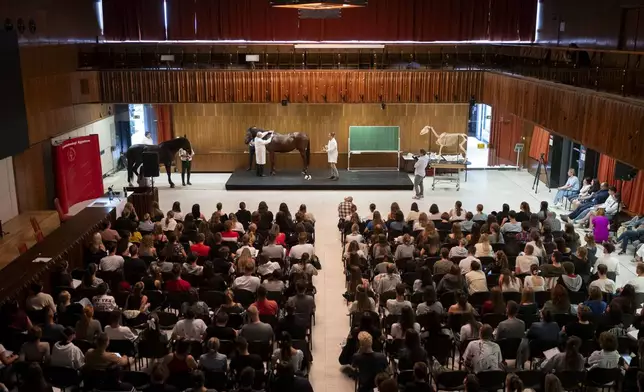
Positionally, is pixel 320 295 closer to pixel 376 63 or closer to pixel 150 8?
pixel 376 63

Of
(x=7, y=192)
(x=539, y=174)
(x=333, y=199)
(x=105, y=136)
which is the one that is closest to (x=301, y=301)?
(x=7, y=192)

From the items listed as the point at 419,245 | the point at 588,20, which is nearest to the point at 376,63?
the point at 588,20

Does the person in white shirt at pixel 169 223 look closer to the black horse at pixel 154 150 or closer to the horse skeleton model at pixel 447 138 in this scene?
the black horse at pixel 154 150

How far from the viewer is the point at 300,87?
2114 cm

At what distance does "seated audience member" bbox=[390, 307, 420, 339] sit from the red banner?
12439 mm

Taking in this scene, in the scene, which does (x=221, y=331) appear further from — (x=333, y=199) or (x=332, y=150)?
(x=332, y=150)

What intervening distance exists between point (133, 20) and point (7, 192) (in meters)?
9.04

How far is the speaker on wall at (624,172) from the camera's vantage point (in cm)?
1577

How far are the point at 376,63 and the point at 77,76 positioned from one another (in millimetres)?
9669

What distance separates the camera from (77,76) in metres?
19.4

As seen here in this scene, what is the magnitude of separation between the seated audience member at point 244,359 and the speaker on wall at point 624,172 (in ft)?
38.5

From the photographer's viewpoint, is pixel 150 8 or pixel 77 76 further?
pixel 150 8

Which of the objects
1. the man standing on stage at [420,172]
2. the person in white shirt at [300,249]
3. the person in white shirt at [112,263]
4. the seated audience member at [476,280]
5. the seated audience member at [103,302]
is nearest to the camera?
the seated audience member at [103,302]

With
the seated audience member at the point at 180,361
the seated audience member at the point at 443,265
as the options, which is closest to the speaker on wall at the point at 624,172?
the seated audience member at the point at 443,265
